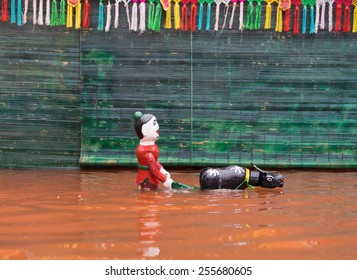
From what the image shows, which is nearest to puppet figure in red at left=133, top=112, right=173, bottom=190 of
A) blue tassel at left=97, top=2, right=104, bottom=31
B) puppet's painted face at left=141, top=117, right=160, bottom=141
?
puppet's painted face at left=141, top=117, right=160, bottom=141

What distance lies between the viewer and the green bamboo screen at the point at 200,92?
6.89 meters

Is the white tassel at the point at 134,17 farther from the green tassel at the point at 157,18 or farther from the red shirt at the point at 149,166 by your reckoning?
the red shirt at the point at 149,166

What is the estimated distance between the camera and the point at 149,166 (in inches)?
195

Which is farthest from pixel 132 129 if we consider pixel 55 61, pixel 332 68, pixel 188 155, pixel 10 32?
pixel 332 68

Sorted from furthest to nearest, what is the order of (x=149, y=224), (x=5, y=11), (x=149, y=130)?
(x=5, y=11) < (x=149, y=130) < (x=149, y=224)

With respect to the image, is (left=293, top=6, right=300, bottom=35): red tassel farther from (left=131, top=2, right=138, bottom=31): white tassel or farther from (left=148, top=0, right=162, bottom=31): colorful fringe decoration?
(left=131, top=2, right=138, bottom=31): white tassel

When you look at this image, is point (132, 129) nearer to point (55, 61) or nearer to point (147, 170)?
point (55, 61)

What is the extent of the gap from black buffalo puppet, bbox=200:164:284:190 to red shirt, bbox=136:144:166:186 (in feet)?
1.18

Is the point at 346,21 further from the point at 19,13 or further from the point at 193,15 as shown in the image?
the point at 19,13

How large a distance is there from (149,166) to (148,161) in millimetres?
41

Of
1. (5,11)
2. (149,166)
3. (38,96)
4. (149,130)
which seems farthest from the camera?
(38,96)

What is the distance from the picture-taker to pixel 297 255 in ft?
9.51

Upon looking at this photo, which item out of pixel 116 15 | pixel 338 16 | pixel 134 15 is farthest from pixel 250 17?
pixel 116 15

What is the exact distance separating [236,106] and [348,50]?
132 cm
